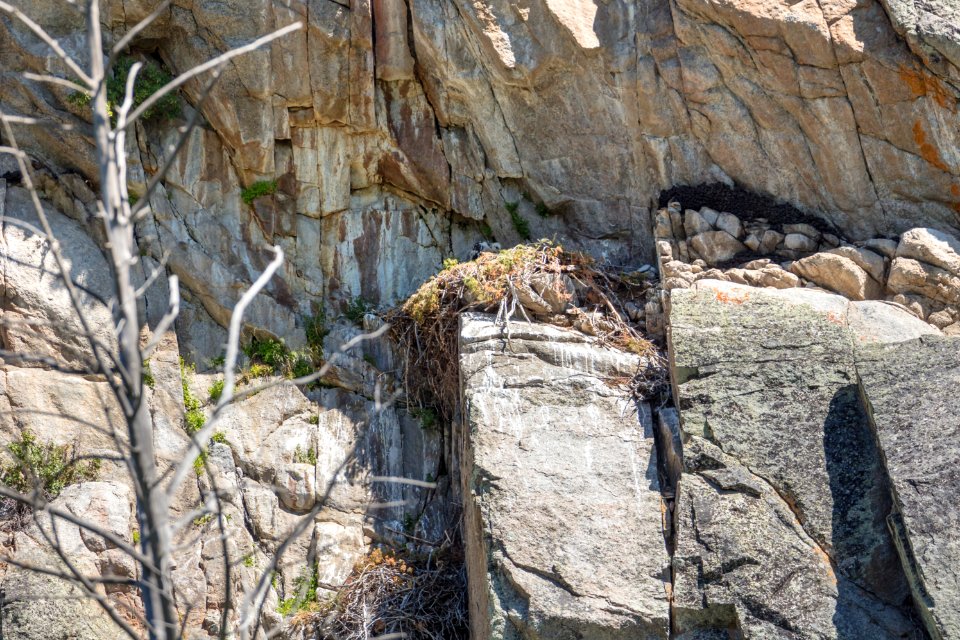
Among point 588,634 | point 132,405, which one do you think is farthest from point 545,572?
point 132,405

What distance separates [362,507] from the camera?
9023mm

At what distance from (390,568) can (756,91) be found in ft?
15.3

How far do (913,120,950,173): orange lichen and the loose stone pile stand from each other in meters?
0.53

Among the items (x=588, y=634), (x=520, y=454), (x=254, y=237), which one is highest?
(x=254, y=237)

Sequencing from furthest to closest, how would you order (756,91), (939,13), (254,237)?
(254,237) → (756,91) → (939,13)

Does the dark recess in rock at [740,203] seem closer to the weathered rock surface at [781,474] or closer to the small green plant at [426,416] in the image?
the weathered rock surface at [781,474]

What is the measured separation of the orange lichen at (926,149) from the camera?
855cm

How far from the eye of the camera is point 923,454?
6633mm

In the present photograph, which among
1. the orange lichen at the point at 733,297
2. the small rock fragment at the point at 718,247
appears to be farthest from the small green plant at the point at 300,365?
the orange lichen at the point at 733,297

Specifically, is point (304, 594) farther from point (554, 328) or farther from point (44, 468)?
point (554, 328)

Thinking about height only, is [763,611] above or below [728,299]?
below

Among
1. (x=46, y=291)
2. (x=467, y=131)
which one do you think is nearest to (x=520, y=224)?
(x=467, y=131)

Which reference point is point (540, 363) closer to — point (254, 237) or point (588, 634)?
point (588, 634)

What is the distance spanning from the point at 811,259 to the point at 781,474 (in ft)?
7.05
